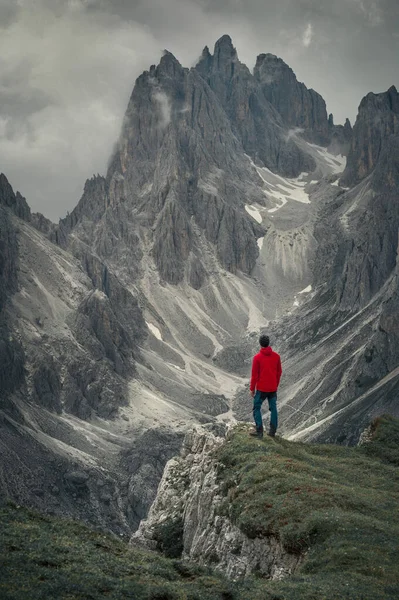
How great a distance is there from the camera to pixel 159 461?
14062cm

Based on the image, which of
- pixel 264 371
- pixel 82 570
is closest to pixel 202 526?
pixel 264 371

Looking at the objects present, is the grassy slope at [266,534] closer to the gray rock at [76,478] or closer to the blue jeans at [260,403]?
the blue jeans at [260,403]

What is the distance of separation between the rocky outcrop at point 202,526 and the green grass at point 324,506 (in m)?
0.48

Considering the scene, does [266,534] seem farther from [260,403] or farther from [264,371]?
[264,371]

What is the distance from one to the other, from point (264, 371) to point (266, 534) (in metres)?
7.44

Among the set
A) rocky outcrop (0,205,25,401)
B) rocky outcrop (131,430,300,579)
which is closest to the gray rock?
rocky outcrop (0,205,25,401)

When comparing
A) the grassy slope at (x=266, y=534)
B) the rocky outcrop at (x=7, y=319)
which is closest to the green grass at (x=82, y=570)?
the grassy slope at (x=266, y=534)

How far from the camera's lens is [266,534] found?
24.3 m

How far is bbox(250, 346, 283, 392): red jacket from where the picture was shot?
1187 inches

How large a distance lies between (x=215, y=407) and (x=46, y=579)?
177417 millimetres

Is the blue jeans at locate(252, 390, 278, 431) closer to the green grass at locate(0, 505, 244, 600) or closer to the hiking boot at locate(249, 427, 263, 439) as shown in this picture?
the hiking boot at locate(249, 427, 263, 439)

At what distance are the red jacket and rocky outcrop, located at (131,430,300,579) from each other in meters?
3.77

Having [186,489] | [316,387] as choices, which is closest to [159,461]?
[316,387]

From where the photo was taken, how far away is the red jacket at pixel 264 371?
3014 cm
